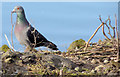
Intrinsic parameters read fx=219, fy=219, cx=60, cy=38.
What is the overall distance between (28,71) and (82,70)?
96 cm

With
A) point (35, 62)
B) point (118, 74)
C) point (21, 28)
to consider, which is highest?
point (21, 28)

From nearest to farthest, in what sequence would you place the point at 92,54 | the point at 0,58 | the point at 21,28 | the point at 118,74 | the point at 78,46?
1. the point at 118,74
2. the point at 0,58
3. the point at 92,54
4. the point at 78,46
5. the point at 21,28

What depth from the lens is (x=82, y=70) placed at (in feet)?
12.9

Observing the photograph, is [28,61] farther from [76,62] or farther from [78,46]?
[78,46]

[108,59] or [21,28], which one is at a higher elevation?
[21,28]

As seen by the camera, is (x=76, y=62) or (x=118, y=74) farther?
(x=76, y=62)

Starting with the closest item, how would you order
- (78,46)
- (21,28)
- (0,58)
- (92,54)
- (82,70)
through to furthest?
(82,70) < (0,58) < (92,54) < (78,46) < (21,28)

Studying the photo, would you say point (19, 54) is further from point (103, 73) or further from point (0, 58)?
point (103, 73)

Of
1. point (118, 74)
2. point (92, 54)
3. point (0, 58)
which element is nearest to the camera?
point (118, 74)

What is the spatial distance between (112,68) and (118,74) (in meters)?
0.23

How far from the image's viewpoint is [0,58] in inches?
167

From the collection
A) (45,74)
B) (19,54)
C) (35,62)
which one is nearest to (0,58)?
(19,54)

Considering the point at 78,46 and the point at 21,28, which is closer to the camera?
the point at 78,46

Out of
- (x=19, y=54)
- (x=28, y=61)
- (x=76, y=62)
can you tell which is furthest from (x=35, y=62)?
(x=76, y=62)
